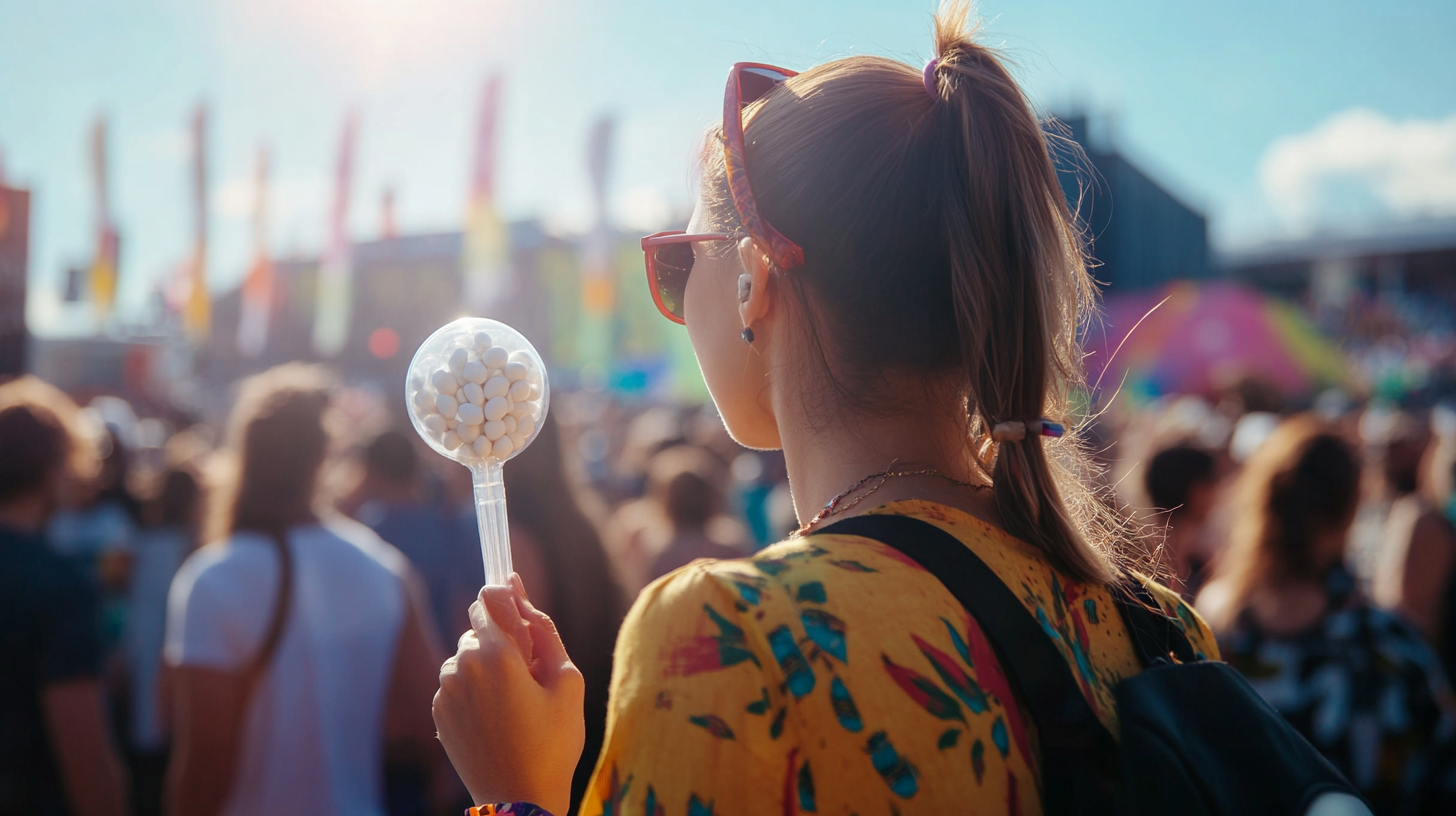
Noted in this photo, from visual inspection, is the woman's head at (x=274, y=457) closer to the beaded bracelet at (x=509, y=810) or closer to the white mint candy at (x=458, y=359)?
the white mint candy at (x=458, y=359)

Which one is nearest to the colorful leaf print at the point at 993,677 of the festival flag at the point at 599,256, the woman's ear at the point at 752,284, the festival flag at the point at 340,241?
the woman's ear at the point at 752,284

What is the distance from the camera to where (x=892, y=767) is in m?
0.79

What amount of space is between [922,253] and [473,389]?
2.09ft

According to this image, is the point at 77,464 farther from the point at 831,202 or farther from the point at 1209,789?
the point at 1209,789

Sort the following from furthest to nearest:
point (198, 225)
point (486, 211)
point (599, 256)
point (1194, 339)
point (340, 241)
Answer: point (198, 225)
point (340, 241)
point (486, 211)
point (599, 256)
point (1194, 339)

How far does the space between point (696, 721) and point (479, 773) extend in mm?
370

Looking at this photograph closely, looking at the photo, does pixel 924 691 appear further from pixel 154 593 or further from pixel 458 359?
pixel 154 593

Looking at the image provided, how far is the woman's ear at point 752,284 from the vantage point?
1112 mm

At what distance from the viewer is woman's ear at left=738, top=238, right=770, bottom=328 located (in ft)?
3.65

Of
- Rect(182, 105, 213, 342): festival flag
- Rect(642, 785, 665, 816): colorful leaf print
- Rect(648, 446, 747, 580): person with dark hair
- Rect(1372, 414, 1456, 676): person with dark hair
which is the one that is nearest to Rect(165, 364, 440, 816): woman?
Rect(648, 446, 747, 580): person with dark hair

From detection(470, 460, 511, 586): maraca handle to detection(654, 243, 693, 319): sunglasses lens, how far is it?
0.35 meters

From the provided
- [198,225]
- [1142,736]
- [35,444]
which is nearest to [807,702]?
[1142,736]

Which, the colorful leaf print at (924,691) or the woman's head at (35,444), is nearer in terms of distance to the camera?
the colorful leaf print at (924,691)

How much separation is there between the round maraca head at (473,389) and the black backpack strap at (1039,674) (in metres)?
0.57
